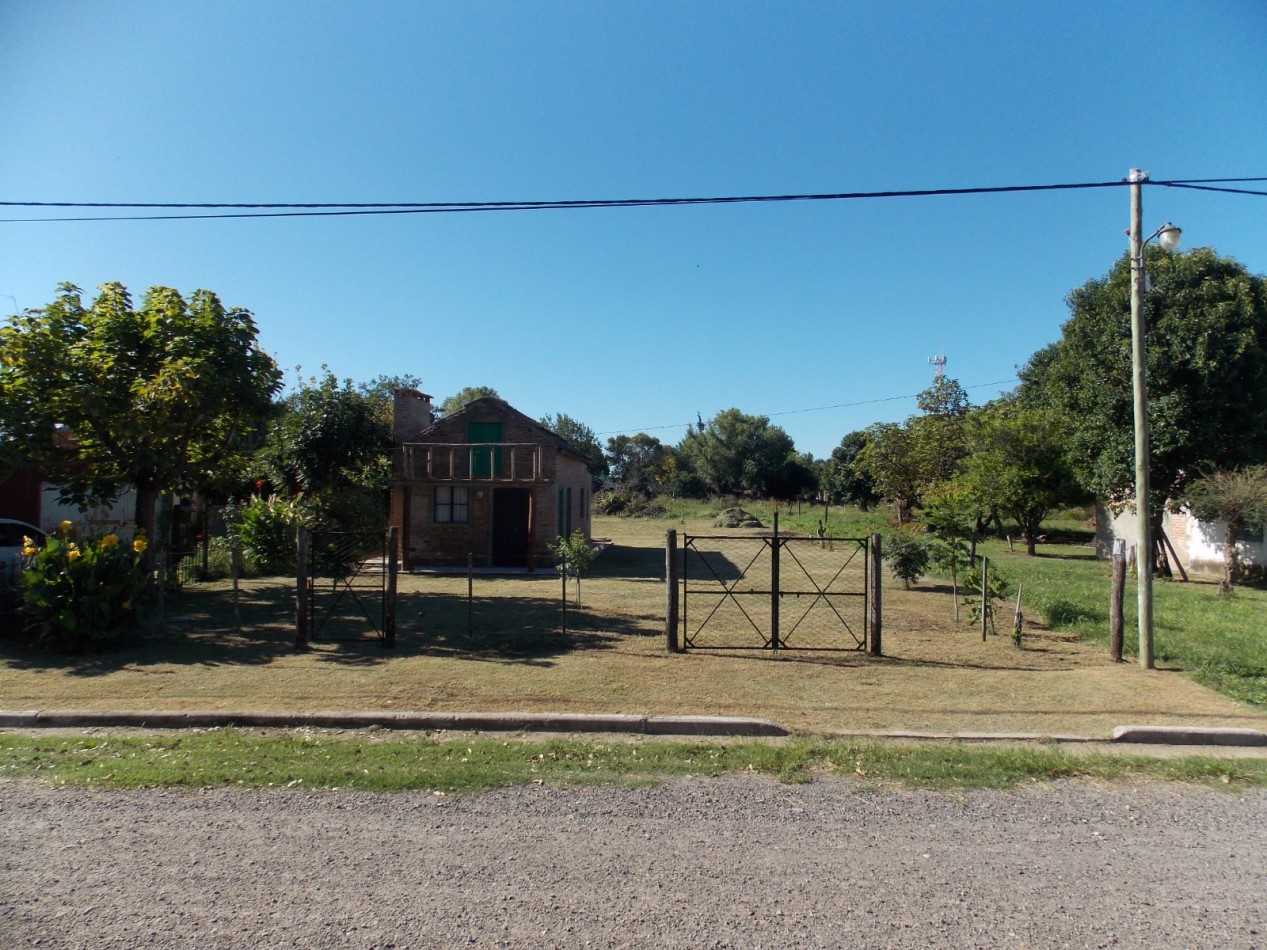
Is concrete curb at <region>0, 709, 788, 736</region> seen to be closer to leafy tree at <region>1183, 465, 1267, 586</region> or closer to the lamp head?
the lamp head

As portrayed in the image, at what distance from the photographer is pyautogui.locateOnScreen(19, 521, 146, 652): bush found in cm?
992

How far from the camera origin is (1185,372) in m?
19.9

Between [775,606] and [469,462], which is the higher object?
[469,462]

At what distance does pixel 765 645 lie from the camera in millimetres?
10594

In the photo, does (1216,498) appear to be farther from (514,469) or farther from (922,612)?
(514,469)

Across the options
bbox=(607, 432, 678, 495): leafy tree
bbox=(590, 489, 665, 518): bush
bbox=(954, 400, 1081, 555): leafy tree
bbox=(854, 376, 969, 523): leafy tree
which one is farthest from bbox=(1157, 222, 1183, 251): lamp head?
bbox=(607, 432, 678, 495): leafy tree

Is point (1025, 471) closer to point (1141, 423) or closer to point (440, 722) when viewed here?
point (1141, 423)

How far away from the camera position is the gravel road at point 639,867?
3.67 metres

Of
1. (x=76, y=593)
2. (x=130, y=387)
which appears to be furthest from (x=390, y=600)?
(x=130, y=387)

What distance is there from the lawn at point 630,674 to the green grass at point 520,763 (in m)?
0.79

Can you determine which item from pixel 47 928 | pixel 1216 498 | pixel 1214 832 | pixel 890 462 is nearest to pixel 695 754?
pixel 1214 832

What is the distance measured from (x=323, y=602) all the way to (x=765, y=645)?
7.92 m

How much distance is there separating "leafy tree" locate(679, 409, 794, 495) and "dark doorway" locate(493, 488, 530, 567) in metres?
42.0

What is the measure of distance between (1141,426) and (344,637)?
10518 millimetres
